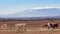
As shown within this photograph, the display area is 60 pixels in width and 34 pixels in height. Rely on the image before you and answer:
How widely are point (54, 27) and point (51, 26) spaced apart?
2.39ft

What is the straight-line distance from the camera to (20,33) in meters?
24.7

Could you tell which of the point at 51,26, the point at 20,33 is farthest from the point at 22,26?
the point at 20,33

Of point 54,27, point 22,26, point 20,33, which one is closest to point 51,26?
point 54,27

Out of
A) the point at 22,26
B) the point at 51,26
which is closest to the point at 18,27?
the point at 22,26

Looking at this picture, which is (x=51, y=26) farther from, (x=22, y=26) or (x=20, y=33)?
(x=20, y=33)

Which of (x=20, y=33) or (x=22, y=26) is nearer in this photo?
(x=20, y=33)

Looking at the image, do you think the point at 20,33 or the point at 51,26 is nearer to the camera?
the point at 20,33

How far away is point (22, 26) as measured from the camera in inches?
1224

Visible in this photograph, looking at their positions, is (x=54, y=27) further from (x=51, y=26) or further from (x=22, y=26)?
(x=22, y=26)

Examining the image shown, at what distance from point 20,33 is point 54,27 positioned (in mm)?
8017

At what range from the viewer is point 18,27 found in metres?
31.1

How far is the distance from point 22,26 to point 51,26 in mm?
4178

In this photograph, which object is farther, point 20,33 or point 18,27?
point 18,27

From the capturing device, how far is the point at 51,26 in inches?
1209
